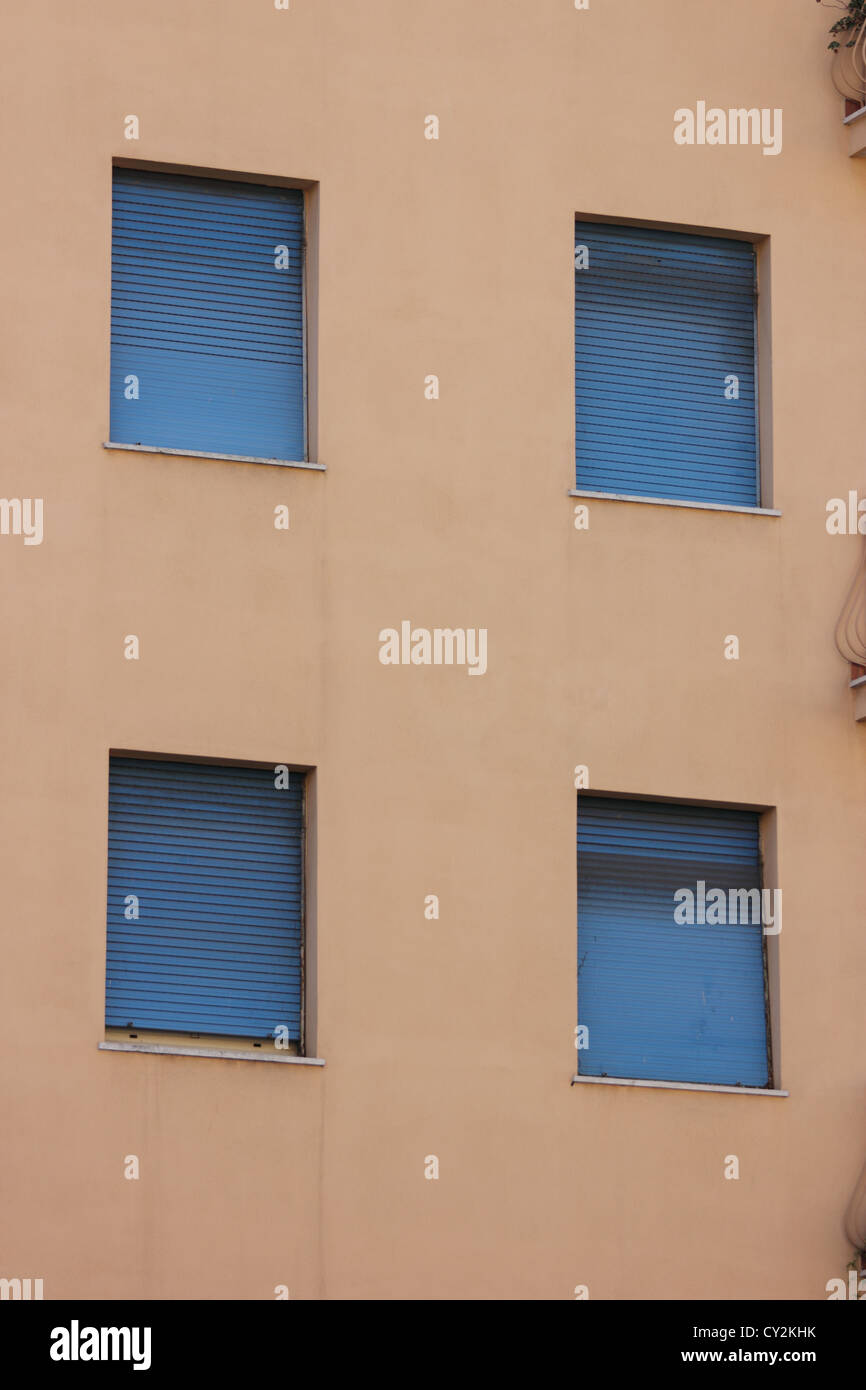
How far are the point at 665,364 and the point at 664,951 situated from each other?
14.8 feet

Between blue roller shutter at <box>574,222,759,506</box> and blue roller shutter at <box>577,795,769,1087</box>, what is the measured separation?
8.39 ft

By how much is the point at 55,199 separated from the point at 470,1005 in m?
6.37

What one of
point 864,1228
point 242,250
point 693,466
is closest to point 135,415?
point 242,250

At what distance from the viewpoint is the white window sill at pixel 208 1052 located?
827 inches

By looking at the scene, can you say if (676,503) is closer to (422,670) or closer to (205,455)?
(422,670)

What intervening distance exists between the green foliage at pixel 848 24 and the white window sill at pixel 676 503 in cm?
375

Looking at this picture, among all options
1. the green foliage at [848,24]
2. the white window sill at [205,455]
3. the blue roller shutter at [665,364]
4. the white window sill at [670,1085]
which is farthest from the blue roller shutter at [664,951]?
the green foliage at [848,24]

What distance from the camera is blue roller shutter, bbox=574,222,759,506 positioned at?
77.6 feet

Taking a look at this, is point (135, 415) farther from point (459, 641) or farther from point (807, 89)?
point (807, 89)

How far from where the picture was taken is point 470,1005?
21797 mm

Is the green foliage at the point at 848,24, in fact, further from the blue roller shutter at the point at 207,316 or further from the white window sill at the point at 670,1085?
the white window sill at the point at 670,1085

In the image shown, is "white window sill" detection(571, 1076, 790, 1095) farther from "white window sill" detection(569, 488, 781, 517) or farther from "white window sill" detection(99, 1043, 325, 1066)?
"white window sill" detection(569, 488, 781, 517)

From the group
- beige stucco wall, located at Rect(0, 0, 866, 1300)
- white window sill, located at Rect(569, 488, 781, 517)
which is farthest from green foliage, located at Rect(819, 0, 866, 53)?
white window sill, located at Rect(569, 488, 781, 517)

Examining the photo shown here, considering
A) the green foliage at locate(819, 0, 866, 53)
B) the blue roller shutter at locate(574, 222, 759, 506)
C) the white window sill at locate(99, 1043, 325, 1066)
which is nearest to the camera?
the white window sill at locate(99, 1043, 325, 1066)
